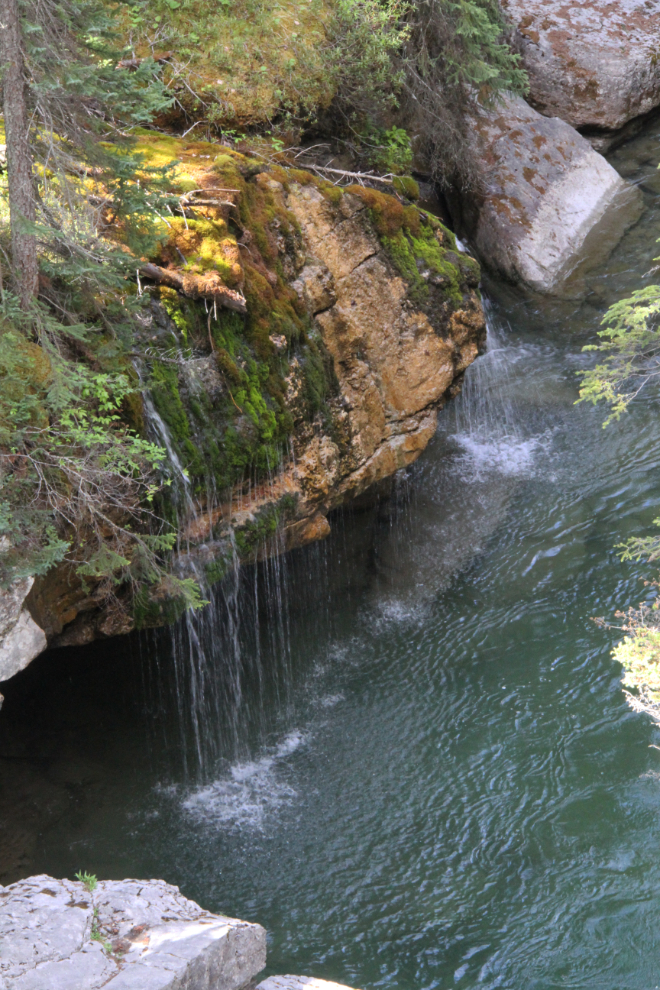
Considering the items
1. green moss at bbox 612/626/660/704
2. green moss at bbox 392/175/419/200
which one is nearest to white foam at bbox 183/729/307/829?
green moss at bbox 612/626/660/704

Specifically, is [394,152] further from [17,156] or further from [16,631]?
[16,631]

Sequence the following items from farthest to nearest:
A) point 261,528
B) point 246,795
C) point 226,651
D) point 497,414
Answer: point 497,414
point 226,651
point 261,528
point 246,795

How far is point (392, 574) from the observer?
9.96 m

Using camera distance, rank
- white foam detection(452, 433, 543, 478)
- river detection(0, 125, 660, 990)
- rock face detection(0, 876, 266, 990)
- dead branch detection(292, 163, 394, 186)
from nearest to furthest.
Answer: rock face detection(0, 876, 266, 990), river detection(0, 125, 660, 990), dead branch detection(292, 163, 394, 186), white foam detection(452, 433, 543, 478)

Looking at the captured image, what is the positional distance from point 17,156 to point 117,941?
5.11 metres

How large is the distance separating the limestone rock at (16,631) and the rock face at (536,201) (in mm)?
10514

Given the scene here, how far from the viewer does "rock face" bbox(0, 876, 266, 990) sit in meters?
4.36

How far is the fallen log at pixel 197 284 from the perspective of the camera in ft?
22.6

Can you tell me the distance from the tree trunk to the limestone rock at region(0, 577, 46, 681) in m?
2.04

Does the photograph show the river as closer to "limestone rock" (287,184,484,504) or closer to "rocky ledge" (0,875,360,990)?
"rocky ledge" (0,875,360,990)

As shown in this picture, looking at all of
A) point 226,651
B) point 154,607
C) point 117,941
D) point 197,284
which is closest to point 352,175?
point 197,284

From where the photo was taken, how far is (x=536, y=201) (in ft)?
45.5

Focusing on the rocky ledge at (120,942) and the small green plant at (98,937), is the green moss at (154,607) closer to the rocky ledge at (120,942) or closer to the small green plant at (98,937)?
the rocky ledge at (120,942)

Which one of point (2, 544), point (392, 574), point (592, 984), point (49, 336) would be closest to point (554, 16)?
point (392, 574)
